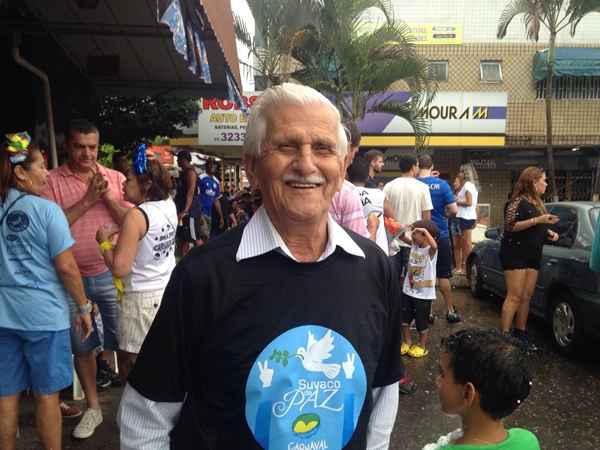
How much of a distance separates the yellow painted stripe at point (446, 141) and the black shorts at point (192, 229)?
7.28 m

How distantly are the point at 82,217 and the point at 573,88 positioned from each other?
62.5 feet

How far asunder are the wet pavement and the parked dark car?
1.08 feet

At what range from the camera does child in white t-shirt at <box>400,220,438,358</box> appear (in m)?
4.73

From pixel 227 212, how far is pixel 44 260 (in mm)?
7874

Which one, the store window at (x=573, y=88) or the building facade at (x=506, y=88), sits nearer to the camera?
the building facade at (x=506, y=88)

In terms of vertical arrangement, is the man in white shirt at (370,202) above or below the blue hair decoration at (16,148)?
below

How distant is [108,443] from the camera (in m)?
3.28

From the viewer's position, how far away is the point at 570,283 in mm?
4914

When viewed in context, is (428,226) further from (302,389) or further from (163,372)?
(163,372)

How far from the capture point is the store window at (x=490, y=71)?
58.9 feet

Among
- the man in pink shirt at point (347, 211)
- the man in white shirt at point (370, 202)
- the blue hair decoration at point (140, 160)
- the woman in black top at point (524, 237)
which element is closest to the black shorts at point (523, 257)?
the woman in black top at point (524, 237)

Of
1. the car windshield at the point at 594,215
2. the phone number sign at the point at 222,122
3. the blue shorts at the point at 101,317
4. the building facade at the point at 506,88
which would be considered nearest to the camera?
the blue shorts at the point at 101,317

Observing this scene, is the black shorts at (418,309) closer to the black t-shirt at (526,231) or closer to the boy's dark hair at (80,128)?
the black t-shirt at (526,231)

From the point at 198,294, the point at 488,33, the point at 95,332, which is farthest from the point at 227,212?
the point at 488,33
